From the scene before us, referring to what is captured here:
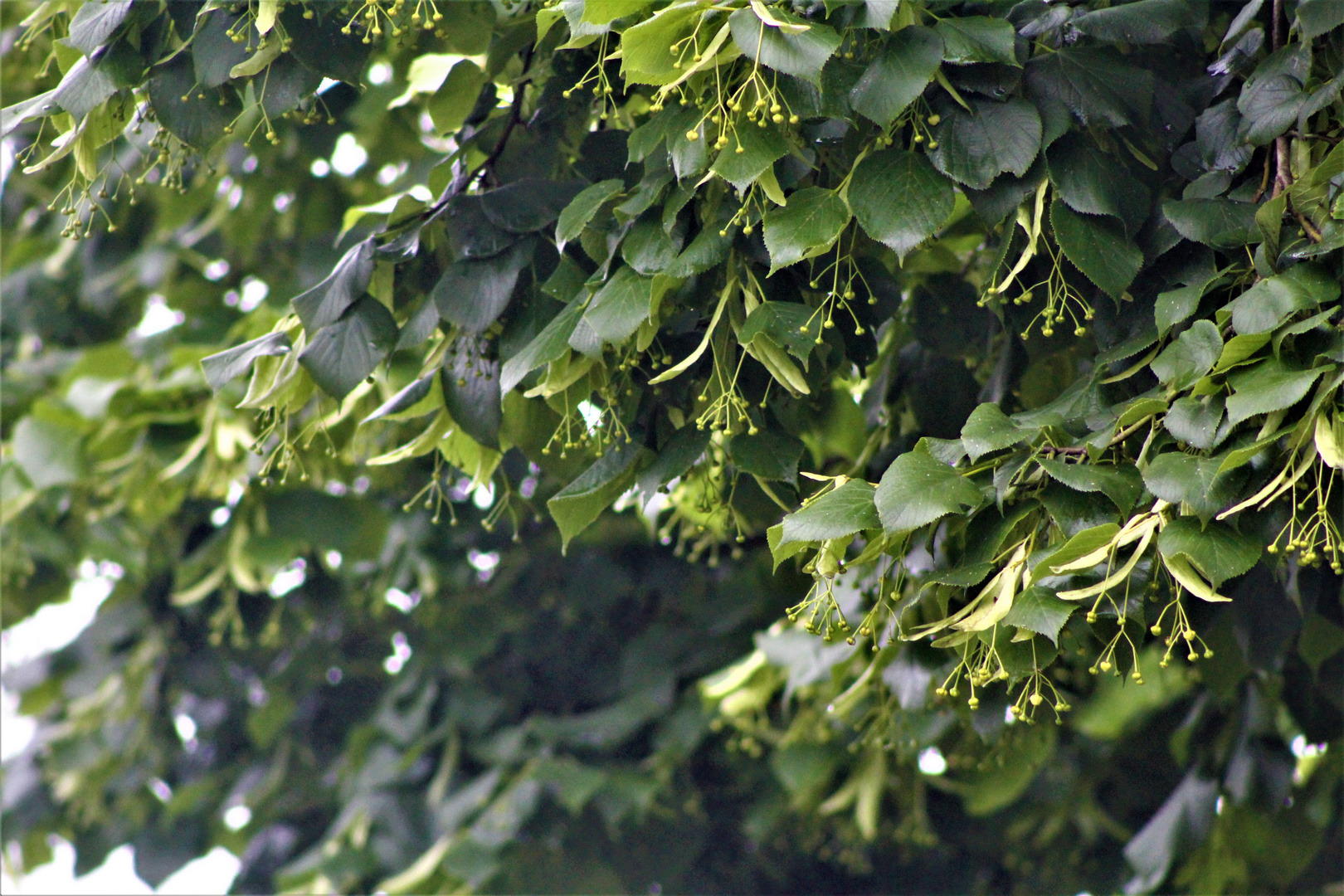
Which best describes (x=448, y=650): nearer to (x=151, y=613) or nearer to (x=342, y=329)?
(x=151, y=613)

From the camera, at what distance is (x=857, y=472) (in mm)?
1312

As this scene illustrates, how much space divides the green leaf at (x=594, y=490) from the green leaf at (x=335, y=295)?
276 mm

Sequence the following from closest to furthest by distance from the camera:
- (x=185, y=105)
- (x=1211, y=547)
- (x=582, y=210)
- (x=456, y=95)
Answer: (x=1211, y=547), (x=582, y=210), (x=185, y=105), (x=456, y=95)

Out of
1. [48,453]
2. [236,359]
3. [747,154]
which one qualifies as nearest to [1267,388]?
[747,154]

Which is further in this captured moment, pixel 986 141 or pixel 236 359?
pixel 236 359

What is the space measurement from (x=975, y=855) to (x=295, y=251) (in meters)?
1.89

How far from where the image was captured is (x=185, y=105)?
112 centimetres

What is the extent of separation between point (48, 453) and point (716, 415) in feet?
4.36

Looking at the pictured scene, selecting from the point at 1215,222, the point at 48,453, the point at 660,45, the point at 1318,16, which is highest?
the point at 660,45

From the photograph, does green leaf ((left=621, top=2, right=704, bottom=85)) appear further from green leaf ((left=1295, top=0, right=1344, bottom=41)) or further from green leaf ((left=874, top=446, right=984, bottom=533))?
green leaf ((left=1295, top=0, right=1344, bottom=41))

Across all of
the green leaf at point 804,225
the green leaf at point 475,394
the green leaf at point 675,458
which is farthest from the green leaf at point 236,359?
the green leaf at point 804,225

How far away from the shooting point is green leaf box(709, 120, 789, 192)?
2.88 ft

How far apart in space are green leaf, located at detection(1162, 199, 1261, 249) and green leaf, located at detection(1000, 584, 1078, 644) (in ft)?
1.05

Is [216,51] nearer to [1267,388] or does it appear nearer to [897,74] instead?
[897,74]
